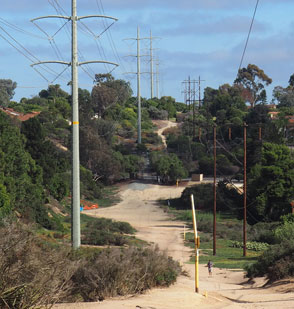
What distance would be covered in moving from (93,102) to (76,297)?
10229 centimetres

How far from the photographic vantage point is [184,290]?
18.8 metres

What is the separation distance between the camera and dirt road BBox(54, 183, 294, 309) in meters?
15.9

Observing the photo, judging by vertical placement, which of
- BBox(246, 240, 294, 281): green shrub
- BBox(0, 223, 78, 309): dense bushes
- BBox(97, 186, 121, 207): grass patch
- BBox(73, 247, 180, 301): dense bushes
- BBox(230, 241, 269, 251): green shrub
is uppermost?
BBox(0, 223, 78, 309): dense bushes

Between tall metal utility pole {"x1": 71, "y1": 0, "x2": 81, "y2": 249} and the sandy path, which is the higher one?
the sandy path

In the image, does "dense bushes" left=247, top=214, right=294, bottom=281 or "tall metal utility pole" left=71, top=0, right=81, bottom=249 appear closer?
"tall metal utility pole" left=71, top=0, right=81, bottom=249

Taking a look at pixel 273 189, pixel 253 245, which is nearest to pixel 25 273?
pixel 253 245

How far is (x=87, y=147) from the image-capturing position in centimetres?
8581

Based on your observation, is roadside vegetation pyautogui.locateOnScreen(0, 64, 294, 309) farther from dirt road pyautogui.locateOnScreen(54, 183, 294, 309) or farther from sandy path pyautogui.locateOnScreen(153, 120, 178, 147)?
sandy path pyautogui.locateOnScreen(153, 120, 178, 147)

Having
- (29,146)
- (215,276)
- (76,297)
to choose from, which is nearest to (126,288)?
(76,297)

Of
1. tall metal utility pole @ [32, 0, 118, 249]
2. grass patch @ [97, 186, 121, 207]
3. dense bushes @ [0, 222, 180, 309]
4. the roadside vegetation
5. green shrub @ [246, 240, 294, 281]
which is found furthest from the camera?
grass patch @ [97, 186, 121, 207]

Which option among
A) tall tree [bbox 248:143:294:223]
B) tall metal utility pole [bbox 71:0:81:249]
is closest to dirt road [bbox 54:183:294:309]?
tall metal utility pole [bbox 71:0:81:249]

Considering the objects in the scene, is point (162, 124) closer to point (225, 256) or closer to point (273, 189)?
point (273, 189)

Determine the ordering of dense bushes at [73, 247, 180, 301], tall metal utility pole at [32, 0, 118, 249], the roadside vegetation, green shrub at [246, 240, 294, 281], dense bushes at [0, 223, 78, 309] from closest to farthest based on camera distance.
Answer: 1. dense bushes at [0, 223, 78, 309]
2. the roadside vegetation
3. dense bushes at [73, 247, 180, 301]
4. tall metal utility pole at [32, 0, 118, 249]
5. green shrub at [246, 240, 294, 281]

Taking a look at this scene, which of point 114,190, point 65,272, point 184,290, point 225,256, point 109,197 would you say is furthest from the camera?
point 114,190
